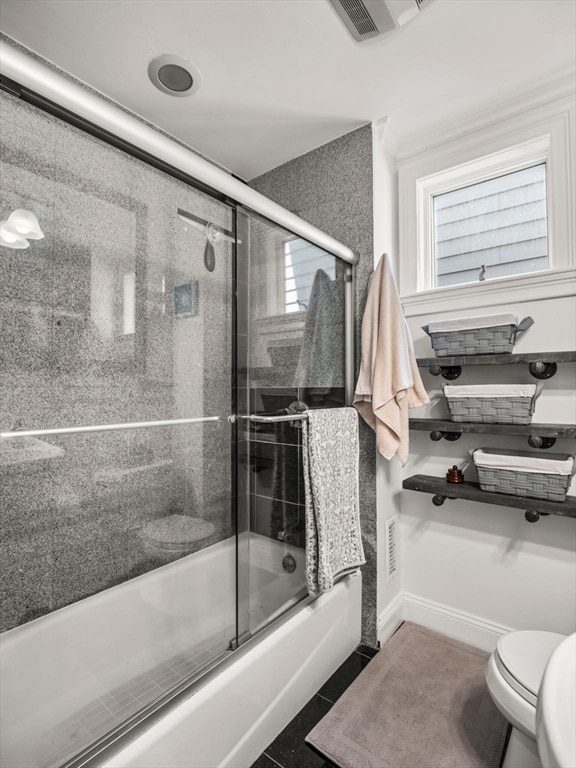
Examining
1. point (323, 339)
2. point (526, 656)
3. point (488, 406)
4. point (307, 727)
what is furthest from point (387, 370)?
point (307, 727)

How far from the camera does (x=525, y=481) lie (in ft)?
5.04

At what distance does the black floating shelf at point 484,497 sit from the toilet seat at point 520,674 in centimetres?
41

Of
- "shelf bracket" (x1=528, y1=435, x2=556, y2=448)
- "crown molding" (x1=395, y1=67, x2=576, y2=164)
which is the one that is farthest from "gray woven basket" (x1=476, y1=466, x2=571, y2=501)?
"crown molding" (x1=395, y1=67, x2=576, y2=164)

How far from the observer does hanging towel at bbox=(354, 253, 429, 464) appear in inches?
65.9

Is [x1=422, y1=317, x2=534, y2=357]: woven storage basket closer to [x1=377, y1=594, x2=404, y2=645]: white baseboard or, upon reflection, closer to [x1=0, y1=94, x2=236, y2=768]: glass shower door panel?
[x1=0, y1=94, x2=236, y2=768]: glass shower door panel

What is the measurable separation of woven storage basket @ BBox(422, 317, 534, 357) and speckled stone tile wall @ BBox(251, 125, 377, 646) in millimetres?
367

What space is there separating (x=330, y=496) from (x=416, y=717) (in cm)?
79

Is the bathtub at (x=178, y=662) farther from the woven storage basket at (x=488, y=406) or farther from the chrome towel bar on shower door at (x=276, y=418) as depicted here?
the woven storage basket at (x=488, y=406)

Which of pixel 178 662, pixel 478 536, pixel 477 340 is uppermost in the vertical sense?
pixel 477 340

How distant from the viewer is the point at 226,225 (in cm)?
137

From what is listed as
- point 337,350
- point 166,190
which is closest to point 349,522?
point 337,350

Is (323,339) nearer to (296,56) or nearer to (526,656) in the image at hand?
(296,56)

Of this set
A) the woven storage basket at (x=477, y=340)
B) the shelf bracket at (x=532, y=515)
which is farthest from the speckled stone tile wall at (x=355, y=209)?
the shelf bracket at (x=532, y=515)

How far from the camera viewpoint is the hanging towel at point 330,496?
1496mm
